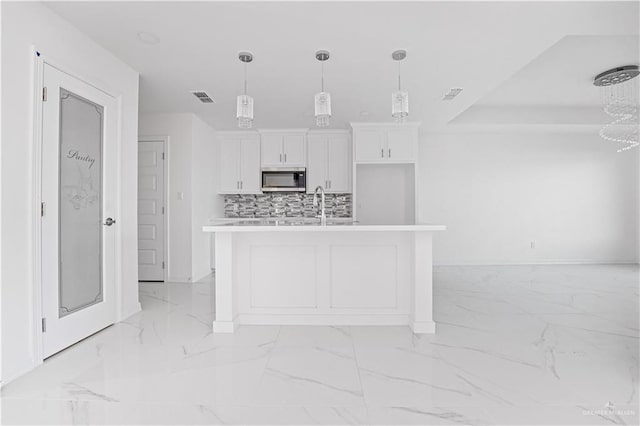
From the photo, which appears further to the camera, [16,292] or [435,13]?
[435,13]

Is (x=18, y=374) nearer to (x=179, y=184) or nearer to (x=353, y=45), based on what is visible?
(x=179, y=184)

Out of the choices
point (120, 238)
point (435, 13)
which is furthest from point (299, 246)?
point (435, 13)

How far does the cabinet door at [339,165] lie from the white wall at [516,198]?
1.43 m

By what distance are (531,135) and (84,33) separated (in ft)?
21.3

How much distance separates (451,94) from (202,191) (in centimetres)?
365

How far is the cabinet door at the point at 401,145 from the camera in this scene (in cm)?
522

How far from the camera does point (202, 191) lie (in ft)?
16.6

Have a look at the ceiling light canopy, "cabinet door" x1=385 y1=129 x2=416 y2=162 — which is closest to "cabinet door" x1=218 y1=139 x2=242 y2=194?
"cabinet door" x1=385 y1=129 x2=416 y2=162

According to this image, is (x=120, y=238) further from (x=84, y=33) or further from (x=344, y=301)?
(x=344, y=301)

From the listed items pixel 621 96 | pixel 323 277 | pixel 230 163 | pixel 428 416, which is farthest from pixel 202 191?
pixel 621 96

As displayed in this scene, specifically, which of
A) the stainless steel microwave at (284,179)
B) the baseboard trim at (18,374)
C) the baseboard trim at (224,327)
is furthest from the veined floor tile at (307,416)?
the stainless steel microwave at (284,179)

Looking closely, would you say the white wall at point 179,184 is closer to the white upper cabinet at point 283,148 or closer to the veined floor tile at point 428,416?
the white upper cabinet at point 283,148

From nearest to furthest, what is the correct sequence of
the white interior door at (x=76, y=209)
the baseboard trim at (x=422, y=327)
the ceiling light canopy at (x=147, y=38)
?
1. the white interior door at (x=76, y=209)
2. the ceiling light canopy at (x=147, y=38)
3. the baseboard trim at (x=422, y=327)

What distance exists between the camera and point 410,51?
9.34 ft
